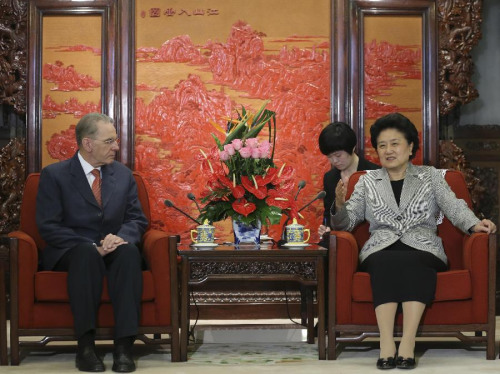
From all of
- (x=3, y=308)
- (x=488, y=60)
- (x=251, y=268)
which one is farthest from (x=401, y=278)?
(x=488, y=60)

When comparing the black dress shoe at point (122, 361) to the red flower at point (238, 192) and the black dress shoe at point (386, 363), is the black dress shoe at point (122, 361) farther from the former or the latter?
the black dress shoe at point (386, 363)

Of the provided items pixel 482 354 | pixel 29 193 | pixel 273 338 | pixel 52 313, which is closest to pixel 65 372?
pixel 52 313

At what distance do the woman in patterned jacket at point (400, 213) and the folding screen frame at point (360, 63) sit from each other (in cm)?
115

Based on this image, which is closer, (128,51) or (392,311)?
(392,311)

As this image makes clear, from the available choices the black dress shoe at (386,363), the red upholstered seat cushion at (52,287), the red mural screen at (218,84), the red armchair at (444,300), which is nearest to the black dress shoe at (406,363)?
the black dress shoe at (386,363)

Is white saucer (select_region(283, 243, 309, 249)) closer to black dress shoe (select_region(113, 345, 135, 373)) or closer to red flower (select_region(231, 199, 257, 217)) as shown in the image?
red flower (select_region(231, 199, 257, 217))

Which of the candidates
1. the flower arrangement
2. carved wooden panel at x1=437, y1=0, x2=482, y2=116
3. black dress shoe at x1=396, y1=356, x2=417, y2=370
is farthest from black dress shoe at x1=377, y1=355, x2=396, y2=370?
carved wooden panel at x1=437, y1=0, x2=482, y2=116

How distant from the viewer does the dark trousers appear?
3230 mm

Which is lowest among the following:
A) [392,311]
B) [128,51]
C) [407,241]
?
[392,311]

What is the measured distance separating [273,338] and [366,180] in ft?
3.16

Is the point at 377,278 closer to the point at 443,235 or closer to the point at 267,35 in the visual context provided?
the point at 443,235

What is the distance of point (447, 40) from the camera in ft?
15.8

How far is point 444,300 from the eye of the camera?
3342mm

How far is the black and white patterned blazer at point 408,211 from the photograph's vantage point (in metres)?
3.51
